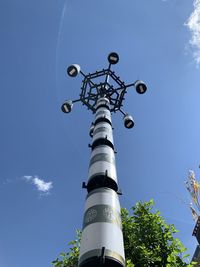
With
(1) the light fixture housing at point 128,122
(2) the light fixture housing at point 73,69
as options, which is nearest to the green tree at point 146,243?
(1) the light fixture housing at point 128,122

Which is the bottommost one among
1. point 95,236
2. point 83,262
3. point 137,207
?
point 83,262

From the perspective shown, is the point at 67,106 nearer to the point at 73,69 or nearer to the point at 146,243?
the point at 73,69

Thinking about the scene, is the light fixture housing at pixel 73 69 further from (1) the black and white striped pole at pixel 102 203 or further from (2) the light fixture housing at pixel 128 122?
(2) the light fixture housing at pixel 128 122

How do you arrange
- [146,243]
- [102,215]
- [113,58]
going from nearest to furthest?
[102,215] < [146,243] < [113,58]

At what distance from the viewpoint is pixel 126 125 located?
14.3 m

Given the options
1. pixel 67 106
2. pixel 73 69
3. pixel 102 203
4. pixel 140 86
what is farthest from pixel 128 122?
pixel 102 203

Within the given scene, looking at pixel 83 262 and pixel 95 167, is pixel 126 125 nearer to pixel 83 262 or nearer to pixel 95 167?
pixel 95 167

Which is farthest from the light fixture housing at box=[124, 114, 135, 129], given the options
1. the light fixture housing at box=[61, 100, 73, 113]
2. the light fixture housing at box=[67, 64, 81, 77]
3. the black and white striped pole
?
the light fixture housing at box=[67, 64, 81, 77]

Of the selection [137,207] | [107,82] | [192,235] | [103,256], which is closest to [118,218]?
[103,256]

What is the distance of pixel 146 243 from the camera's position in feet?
39.5

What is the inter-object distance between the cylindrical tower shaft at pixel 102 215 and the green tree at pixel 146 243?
14.3ft

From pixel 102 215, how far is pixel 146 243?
20.8 ft

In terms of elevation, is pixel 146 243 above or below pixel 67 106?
below

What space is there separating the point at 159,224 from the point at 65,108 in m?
7.45
